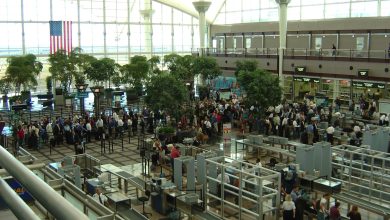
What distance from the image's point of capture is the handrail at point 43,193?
1.01 metres

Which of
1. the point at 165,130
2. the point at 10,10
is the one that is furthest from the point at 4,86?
the point at 165,130

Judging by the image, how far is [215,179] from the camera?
14.7m

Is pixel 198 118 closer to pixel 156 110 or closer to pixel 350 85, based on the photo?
pixel 156 110

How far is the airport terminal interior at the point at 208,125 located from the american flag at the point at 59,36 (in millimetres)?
113

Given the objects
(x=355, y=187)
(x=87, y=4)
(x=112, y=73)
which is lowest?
(x=355, y=187)

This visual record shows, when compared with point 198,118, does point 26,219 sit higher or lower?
higher

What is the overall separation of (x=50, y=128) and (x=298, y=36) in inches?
1043

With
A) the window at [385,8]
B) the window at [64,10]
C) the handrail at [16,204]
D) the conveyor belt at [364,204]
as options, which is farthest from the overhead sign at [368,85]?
the handrail at [16,204]

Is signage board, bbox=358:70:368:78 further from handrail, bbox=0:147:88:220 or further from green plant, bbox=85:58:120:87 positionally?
handrail, bbox=0:147:88:220

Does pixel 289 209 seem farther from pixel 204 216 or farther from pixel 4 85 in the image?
pixel 4 85

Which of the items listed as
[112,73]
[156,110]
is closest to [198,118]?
[156,110]

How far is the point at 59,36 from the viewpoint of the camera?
40.9 metres

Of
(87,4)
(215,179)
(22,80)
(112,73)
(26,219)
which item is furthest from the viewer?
(87,4)

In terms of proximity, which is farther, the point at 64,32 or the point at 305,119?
the point at 64,32
